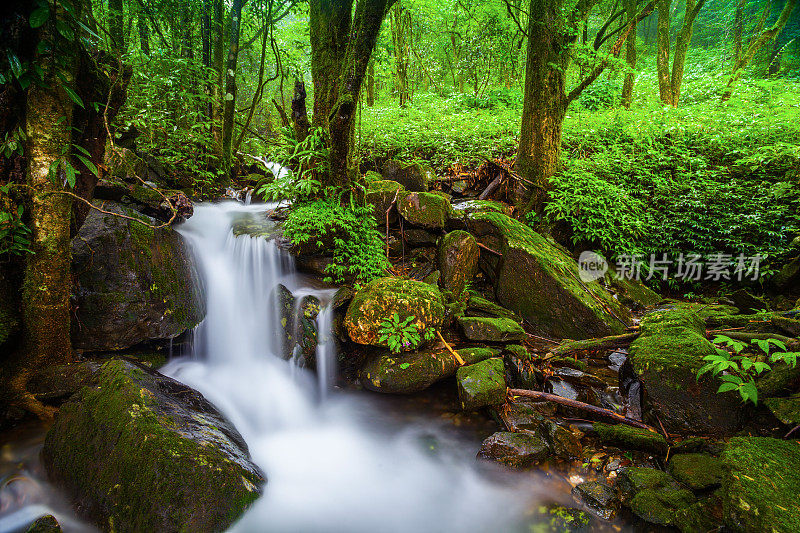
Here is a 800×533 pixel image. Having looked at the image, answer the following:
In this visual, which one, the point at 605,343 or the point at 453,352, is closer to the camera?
the point at 453,352

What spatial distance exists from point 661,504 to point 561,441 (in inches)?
36.0

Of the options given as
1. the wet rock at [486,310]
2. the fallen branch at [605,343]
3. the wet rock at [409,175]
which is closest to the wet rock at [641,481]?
the fallen branch at [605,343]

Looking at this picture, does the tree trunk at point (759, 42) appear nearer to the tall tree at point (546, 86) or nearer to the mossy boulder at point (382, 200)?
the tall tree at point (546, 86)

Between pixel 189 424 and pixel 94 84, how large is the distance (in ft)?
10.3

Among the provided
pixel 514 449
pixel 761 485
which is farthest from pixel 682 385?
pixel 514 449

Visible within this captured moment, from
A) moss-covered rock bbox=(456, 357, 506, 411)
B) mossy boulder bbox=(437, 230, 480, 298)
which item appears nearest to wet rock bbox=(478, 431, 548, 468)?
moss-covered rock bbox=(456, 357, 506, 411)

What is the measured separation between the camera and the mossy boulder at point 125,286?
3.81 metres

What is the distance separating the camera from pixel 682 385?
11.5 feet

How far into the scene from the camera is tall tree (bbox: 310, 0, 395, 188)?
474 centimetres

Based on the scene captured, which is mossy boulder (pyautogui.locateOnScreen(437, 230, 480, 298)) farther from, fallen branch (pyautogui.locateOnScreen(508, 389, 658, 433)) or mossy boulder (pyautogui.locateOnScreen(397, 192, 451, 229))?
fallen branch (pyautogui.locateOnScreen(508, 389, 658, 433))

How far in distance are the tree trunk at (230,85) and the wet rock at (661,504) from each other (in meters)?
9.53

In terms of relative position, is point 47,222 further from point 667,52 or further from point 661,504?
point 667,52

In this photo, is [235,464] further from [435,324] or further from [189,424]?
[435,324]

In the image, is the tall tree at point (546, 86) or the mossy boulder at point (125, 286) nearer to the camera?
the mossy boulder at point (125, 286)
